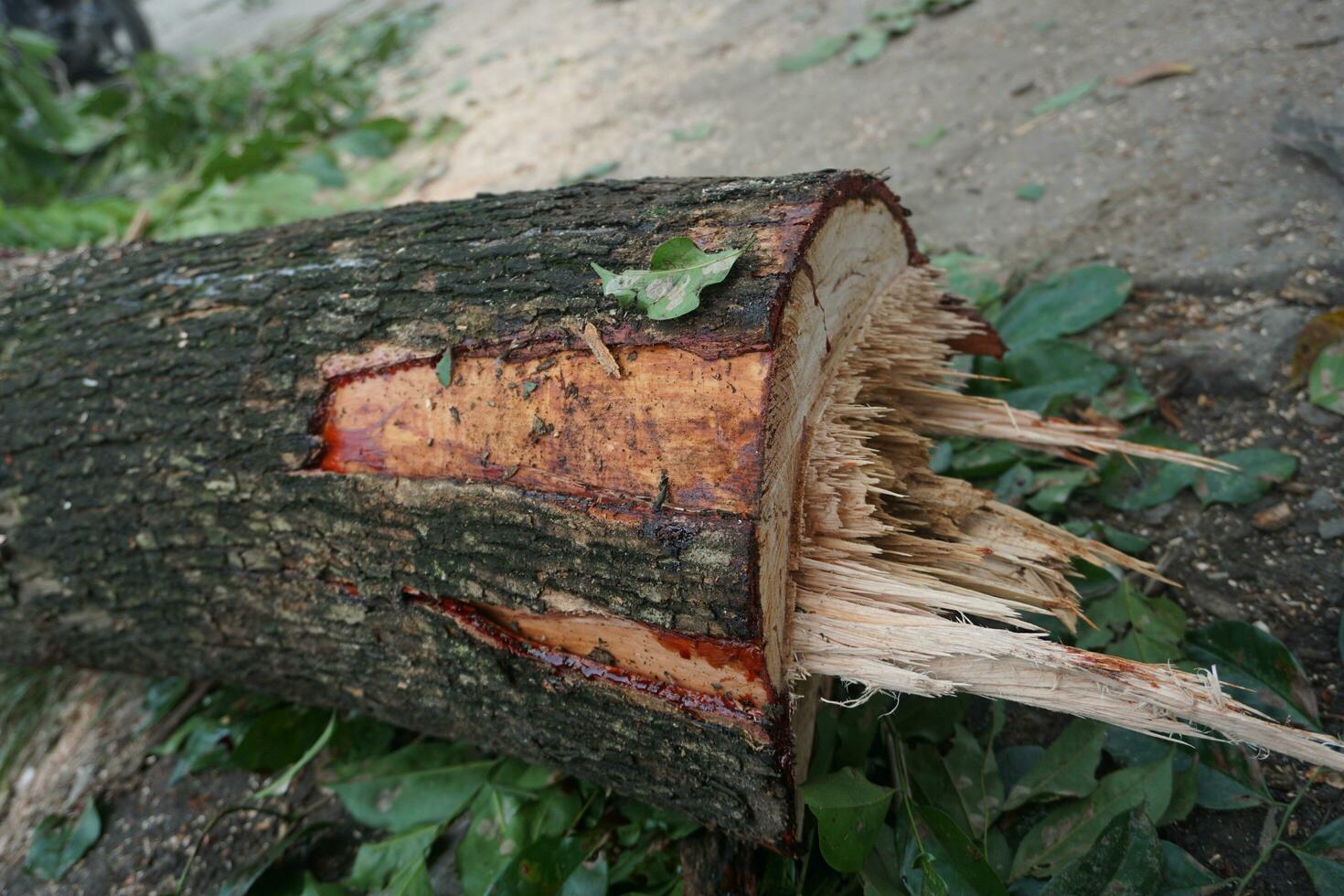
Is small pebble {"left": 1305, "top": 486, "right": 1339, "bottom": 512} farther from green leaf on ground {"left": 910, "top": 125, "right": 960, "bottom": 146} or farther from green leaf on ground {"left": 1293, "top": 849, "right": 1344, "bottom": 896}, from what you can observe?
green leaf on ground {"left": 910, "top": 125, "right": 960, "bottom": 146}

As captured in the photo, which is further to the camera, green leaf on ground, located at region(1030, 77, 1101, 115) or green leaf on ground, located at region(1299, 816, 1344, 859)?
green leaf on ground, located at region(1030, 77, 1101, 115)

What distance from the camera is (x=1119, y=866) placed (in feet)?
3.75

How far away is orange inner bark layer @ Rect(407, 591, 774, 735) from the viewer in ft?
3.66

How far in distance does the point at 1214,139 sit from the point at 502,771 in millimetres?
2400

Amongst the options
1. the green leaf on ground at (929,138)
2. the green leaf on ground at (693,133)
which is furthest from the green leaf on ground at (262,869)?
the green leaf on ground at (693,133)

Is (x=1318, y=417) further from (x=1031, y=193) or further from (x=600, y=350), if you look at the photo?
(x=600, y=350)

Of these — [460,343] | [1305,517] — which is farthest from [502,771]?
[1305,517]

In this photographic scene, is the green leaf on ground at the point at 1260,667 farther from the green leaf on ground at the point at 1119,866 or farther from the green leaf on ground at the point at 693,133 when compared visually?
the green leaf on ground at the point at 693,133

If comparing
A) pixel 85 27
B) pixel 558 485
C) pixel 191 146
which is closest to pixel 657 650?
pixel 558 485

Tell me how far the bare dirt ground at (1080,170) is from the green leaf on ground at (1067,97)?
1.4 inches

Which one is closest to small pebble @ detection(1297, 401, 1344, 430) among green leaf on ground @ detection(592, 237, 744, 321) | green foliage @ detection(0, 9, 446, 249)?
green leaf on ground @ detection(592, 237, 744, 321)

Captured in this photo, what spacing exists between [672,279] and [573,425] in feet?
0.76

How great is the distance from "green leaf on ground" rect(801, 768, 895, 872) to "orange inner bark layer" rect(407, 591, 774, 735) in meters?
0.19

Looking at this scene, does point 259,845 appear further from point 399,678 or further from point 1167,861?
point 1167,861
